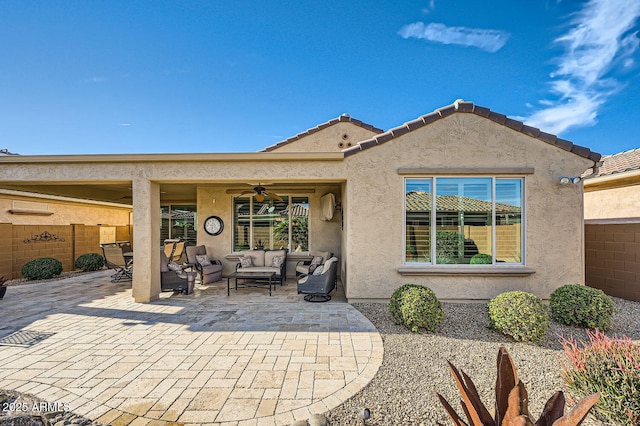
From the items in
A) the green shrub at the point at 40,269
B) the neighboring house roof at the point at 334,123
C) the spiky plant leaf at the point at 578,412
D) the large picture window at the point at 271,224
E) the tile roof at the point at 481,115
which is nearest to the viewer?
the spiky plant leaf at the point at 578,412

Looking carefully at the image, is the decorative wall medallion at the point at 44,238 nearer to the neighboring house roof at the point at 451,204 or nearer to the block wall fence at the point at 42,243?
the block wall fence at the point at 42,243

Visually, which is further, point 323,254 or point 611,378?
point 323,254

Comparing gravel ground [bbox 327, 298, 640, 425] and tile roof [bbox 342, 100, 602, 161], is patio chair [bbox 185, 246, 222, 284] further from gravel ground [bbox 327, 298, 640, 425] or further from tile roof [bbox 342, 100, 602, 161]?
tile roof [bbox 342, 100, 602, 161]

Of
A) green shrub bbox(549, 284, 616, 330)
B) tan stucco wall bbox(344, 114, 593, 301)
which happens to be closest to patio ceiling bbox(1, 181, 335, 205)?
tan stucco wall bbox(344, 114, 593, 301)

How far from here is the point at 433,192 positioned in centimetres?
675

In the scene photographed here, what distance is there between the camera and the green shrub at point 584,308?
5.07 meters

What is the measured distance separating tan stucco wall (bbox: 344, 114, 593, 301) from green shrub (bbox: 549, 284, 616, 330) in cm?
123

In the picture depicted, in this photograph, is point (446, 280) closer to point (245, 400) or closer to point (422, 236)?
point (422, 236)

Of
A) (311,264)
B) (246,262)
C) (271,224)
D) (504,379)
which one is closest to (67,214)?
(246,262)

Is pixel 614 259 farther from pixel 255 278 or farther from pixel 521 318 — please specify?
pixel 255 278

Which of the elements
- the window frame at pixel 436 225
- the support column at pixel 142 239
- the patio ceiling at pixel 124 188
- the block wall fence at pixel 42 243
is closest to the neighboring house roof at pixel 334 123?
the patio ceiling at pixel 124 188

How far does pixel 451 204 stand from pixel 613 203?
608cm

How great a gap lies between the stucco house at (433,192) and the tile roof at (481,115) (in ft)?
0.08

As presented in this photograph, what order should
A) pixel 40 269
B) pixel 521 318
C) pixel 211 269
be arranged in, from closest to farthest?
pixel 521 318, pixel 211 269, pixel 40 269
